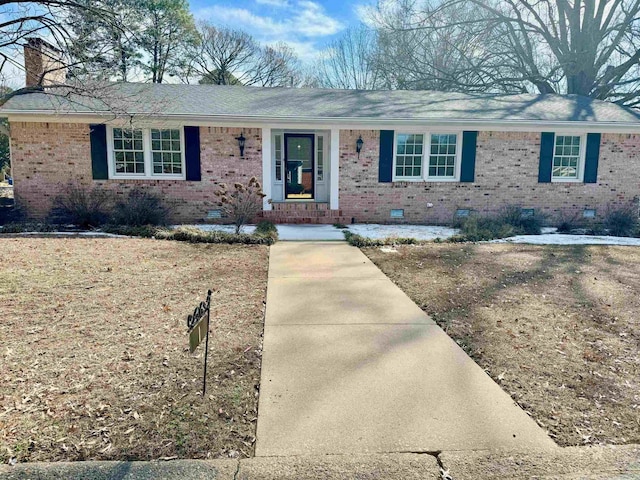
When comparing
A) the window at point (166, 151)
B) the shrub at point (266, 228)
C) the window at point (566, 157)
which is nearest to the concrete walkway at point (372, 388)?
the shrub at point (266, 228)

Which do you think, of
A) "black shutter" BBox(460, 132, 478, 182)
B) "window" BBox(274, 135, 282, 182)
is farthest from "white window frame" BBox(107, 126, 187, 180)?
"black shutter" BBox(460, 132, 478, 182)

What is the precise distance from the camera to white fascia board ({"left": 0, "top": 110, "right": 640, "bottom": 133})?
34.7 ft

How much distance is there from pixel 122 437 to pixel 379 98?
Result: 13.1m

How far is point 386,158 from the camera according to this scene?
1178 cm

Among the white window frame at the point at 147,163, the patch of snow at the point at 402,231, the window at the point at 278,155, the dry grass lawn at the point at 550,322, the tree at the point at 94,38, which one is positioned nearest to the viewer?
the dry grass lawn at the point at 550,322

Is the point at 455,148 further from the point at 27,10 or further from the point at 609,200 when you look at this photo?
the point at 27,10

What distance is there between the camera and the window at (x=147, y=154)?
36.8ft

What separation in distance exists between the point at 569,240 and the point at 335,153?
6.07 meters

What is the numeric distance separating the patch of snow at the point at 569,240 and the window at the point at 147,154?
8208 mm

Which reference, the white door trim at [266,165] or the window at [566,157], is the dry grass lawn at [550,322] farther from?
the window at [566,157]

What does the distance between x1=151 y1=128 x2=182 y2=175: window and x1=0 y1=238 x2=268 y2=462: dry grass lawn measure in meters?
5.42

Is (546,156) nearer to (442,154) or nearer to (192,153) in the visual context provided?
(442,154)

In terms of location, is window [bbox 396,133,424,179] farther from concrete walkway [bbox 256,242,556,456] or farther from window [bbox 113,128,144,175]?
concrete walkway [bbox 256,242,556,456]

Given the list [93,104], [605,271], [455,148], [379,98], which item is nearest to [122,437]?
[605,271]
